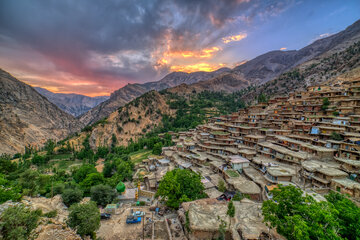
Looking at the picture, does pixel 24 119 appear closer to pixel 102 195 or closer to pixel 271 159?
pixel 102 195

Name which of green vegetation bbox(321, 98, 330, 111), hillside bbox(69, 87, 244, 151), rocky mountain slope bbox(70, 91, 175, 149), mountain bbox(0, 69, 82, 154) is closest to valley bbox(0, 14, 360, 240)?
green vegetation bbox(321, 98, 330, 111)

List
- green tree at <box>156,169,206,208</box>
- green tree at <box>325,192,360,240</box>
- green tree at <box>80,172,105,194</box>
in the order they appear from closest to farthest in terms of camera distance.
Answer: green tree at <box>325,192,360,240</box> → green tree at <box>156,169,206,208</box> → green tree at <box>80,172,105,194</box>

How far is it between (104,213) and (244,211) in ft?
59.6

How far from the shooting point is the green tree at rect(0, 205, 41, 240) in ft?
35.1

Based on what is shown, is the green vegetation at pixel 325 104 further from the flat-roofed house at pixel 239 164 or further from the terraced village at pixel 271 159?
the flat-roofed house at pixel 239 164

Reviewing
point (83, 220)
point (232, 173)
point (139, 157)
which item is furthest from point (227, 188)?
point (139, 157)

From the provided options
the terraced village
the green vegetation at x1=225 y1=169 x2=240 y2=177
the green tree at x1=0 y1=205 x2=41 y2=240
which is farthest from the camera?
the green vegetation at x1=225 y1=169 x2=240 y2=177

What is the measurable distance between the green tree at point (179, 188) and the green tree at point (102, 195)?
9925mm

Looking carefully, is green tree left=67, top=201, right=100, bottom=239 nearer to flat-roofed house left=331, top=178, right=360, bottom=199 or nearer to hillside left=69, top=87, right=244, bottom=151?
flat-roofed house left=331, top=178, right=360, bottom=199

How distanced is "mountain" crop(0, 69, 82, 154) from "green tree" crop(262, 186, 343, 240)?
126868 millimetres

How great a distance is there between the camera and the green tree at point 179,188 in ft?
66.3

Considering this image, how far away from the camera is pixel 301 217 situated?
10719mm

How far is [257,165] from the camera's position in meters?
30.5

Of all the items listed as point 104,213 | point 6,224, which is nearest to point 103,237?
point 104,213
